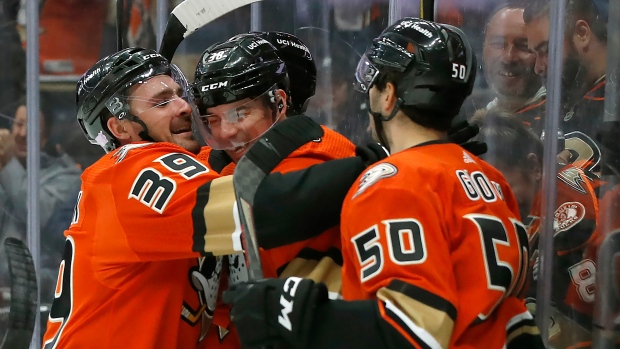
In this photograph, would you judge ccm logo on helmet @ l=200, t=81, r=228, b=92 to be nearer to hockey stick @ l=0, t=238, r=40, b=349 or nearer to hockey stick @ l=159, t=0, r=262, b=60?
hockey stick @ l=159, t=0, r=262, b=60

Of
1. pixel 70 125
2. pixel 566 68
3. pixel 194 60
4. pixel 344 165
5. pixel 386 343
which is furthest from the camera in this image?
pixel 70 125

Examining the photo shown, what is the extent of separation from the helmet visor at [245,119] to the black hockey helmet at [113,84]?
317 millimetres

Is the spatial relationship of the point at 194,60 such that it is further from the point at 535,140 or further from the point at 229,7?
the point at 535,140

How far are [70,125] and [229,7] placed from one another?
185cm

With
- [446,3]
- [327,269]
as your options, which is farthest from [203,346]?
[446,3]

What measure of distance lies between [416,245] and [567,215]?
812 millimetres

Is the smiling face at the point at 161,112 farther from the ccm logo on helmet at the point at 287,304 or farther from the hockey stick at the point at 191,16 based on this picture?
the ccm logo on helmet at the point at 287,304

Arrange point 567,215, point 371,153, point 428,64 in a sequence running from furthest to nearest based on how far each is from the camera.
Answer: point 567,215
point 371,153
point 428,64

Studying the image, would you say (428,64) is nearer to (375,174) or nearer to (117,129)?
(375,174)

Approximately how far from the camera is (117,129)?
8.11 ft

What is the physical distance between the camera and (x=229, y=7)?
2643 millimetres

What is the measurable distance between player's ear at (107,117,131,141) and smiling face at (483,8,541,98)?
1.00 metres

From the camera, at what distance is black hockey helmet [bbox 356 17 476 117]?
1.80m

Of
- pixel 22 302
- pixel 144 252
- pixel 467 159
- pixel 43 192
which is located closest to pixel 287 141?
pixel 467 159
